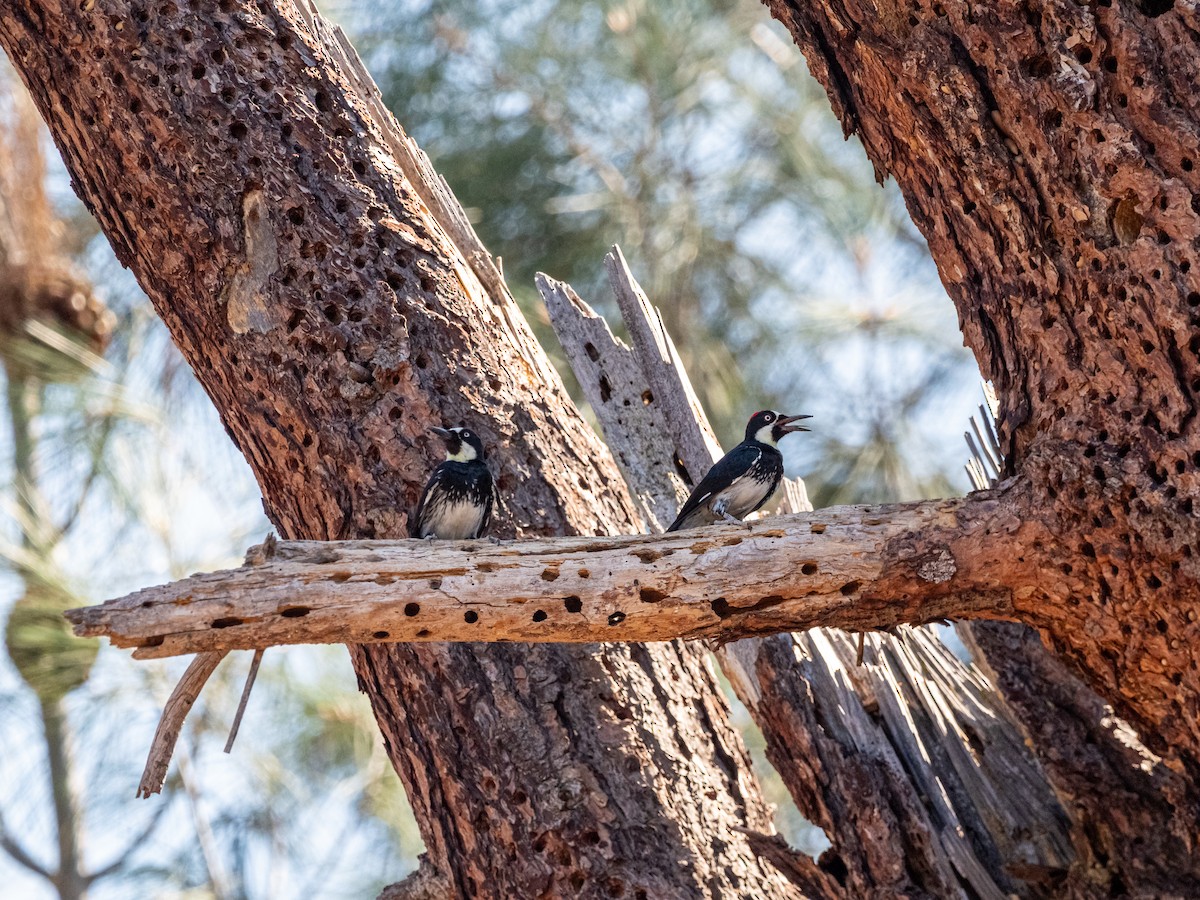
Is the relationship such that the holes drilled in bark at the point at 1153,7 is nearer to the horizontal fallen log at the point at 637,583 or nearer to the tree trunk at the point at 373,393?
the horizontal fallen log at the point at 637,583

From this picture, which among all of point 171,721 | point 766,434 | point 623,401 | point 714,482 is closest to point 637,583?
point 171,721

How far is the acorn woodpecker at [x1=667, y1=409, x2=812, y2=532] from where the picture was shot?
13.8 feet

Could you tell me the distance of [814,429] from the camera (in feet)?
21.9

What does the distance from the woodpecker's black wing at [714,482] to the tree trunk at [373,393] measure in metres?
0.58

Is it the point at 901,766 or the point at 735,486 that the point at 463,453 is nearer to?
the point at 735,486

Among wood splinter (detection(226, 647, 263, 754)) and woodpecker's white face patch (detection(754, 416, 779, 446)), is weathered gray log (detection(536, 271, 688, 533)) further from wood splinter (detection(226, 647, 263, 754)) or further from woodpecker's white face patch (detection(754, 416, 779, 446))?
wood splinter (detection(226, 647, 263, 754))

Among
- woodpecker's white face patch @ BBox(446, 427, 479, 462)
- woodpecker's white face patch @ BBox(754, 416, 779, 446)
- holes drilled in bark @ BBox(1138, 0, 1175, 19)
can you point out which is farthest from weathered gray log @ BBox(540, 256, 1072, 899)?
holes drilled in bark @ BBox(1138, 0, 1175, 19)

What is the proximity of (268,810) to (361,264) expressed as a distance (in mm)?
4472

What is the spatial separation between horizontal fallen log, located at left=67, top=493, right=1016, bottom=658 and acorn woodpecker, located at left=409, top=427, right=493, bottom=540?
858 millimetres

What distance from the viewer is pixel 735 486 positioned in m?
4.31

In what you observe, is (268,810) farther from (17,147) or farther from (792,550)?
(792,550)

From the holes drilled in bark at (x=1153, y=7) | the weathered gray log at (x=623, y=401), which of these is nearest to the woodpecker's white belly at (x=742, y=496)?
the weathered gray log at (x=623, y=401)

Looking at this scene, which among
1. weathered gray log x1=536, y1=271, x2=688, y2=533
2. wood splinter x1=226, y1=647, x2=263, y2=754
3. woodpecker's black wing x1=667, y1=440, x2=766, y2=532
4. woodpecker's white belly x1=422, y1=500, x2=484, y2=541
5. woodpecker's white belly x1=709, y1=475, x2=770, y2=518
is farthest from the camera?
weathered gray log x1=536, y1=271, x2=688, y2=533

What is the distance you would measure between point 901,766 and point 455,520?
1.42 metres
